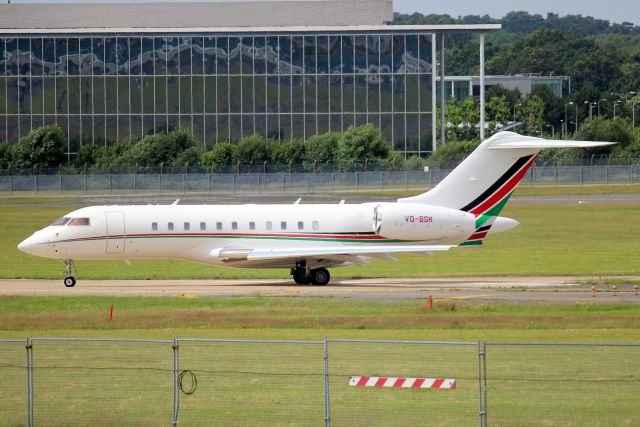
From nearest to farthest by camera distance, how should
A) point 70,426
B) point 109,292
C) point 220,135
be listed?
1. point 70,426
2. point 109,292
3. point 220,135

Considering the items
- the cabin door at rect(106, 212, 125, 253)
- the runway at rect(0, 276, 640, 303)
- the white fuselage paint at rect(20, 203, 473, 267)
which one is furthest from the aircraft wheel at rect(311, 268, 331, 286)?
the cabin door at rect(106, 212, 125, 253)

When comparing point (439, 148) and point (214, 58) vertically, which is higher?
point (214, 58)

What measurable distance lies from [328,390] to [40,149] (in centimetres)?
7849

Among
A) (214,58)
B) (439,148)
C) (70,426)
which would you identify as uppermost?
(214,58)

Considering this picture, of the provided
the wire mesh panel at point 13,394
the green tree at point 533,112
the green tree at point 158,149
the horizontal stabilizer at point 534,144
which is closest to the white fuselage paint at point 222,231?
the horizontal stabilizer at point 534,144

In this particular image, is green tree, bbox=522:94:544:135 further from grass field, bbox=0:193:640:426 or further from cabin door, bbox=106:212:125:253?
grass field, bbox=0:193:640:426

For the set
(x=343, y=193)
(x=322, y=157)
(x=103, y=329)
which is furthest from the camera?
(x=322, y=157)

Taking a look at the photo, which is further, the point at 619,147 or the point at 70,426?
the point at 619,147

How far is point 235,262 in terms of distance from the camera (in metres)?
39.6

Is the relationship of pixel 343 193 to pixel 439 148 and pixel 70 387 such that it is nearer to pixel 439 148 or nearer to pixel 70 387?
pixel 439 148

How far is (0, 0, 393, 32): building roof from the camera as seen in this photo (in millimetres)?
97188

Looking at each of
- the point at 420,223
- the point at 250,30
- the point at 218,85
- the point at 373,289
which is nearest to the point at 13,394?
the point at 373,289

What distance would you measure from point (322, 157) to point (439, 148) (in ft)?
34.5

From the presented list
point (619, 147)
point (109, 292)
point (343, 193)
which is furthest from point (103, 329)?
point (619, 147)
